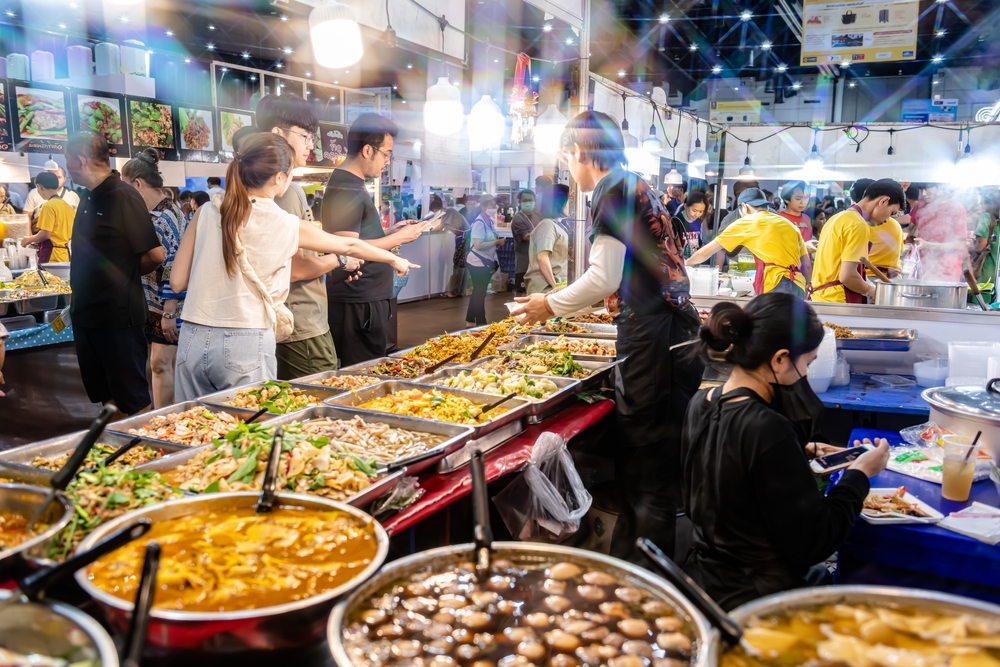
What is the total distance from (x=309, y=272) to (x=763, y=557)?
2.30 metres

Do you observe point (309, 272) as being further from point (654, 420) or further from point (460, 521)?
point (654, 420)

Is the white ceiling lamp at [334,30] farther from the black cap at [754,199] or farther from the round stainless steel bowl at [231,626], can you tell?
the black cap at [754,199]

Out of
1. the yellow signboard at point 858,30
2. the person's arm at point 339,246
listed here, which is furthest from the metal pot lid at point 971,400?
the yellow signboard at point 858,30

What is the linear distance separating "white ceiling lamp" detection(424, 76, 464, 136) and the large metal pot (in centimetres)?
326

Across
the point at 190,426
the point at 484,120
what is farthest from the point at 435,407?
the point at 484,120

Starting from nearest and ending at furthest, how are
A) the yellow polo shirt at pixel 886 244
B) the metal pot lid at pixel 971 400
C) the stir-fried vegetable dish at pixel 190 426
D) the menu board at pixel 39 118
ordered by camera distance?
the stir-fried vegetable dish at pixel 190 426 < the metal pot lid at pixel 971 400 < the yellow polo shirt at pixel 886 244 < the menu board at pixel 39 118

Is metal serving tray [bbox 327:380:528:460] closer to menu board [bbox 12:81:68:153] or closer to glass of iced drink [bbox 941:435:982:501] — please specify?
glass of iced drink [bbox 941:435:982:501]

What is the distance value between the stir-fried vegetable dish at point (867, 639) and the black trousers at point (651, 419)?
2.17 meters

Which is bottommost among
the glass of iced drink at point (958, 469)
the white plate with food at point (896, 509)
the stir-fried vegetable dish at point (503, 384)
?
the white plate with food at point (896, 509)

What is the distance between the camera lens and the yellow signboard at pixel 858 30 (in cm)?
755

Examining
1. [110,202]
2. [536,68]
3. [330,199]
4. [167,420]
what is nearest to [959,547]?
[167,420]

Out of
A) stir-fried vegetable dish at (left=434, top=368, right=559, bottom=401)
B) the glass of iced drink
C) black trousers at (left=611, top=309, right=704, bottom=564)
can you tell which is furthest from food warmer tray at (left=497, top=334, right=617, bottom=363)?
the glass of iced drink

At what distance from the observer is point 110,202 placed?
4.01 m

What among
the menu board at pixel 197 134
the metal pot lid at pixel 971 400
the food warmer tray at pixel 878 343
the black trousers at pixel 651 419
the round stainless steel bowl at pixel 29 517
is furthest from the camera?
the menu board at pixel 197 134
